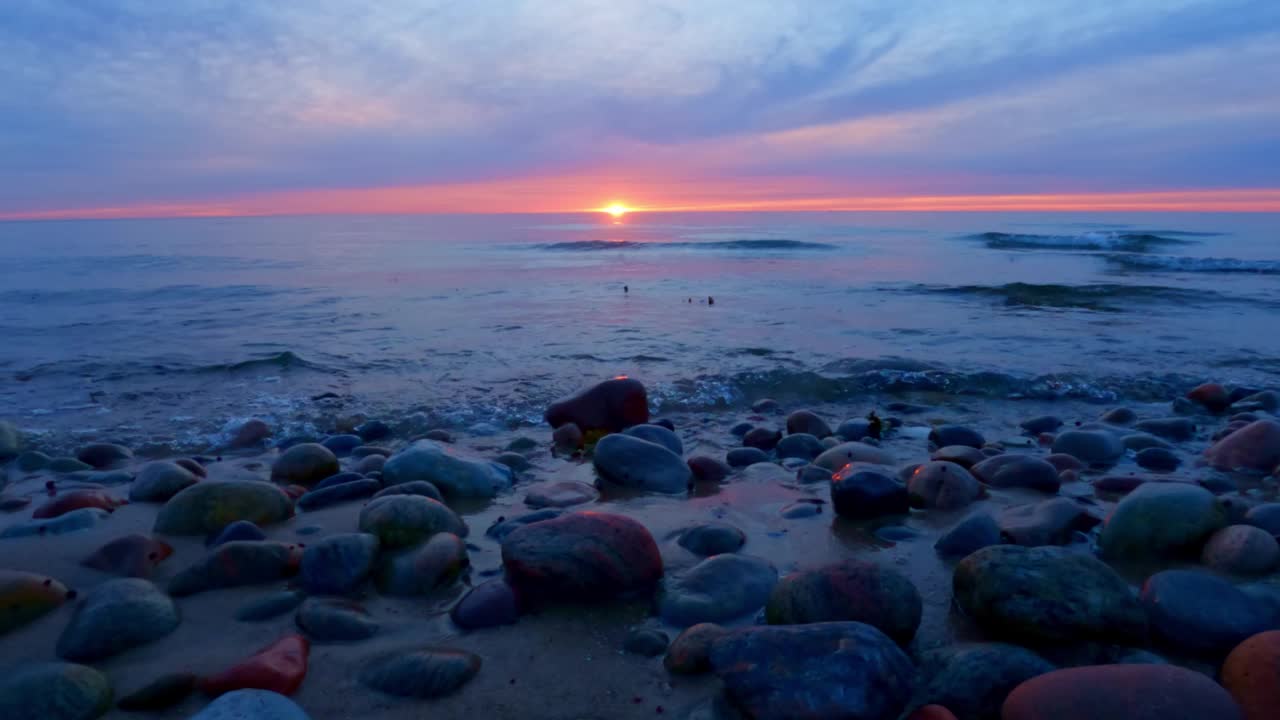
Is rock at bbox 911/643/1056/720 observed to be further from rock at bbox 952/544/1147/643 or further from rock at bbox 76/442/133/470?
rock at bbox 76/442/133/470

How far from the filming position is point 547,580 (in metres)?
3.09

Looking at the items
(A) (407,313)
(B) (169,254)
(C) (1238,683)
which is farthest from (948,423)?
(B) (169,254)

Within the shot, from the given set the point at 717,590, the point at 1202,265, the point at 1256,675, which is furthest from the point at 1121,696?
the point at 1202,265

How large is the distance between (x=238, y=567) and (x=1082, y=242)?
3570 centimetres

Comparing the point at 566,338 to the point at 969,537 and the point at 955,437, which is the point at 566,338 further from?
the point at 969,537

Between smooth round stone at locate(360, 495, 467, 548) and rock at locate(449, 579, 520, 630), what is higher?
smooth round stone at locate(360, 495, 467, 548)

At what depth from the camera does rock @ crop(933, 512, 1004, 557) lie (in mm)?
3572

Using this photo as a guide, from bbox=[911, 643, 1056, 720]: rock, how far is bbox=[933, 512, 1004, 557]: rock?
110 centimetres

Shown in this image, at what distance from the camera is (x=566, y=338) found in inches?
410

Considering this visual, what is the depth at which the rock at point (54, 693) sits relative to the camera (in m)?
2.27

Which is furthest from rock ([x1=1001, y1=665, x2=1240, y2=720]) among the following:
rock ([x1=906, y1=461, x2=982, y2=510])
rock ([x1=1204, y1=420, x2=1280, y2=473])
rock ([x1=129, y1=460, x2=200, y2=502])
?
rock ([x1=129, y1=460, x2=200, y2=502])

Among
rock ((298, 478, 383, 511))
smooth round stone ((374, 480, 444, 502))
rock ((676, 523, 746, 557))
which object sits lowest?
rock ((676, 523, 746, 557))

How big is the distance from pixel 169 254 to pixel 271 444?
2613 centimetres

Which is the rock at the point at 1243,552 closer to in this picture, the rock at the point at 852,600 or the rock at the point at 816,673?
the rock at the point at 852,600
